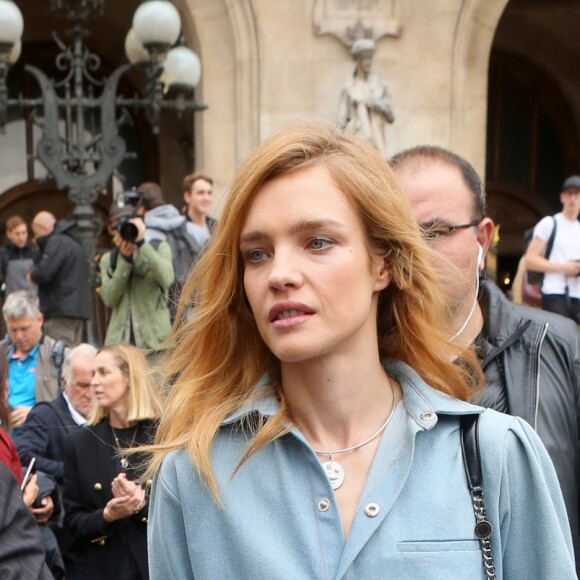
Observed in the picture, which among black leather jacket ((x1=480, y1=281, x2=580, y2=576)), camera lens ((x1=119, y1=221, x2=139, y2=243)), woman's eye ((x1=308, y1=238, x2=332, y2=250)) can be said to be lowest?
camera lens ((x1=119, y1=221, x2=139, y2=243))

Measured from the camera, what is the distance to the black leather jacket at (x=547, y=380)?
300 cm

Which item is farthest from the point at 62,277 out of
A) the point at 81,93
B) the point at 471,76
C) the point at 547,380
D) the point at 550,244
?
the point at 547,380

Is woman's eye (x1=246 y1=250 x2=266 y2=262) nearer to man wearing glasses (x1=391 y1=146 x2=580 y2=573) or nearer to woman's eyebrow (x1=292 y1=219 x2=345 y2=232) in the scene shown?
woman's eyebrow (x1=292 y1=219 x2=345 y2=232)

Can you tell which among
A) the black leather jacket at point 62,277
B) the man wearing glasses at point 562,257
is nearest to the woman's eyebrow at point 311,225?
the black leather jacket at point 62,277

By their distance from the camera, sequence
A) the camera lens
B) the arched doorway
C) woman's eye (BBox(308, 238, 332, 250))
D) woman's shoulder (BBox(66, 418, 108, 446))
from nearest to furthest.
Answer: woman's eye (BBox(308, 238, 332, 250)), woman's shoulder (BBox(66, 418, 108, 446)), the camera lens, the arched doorway

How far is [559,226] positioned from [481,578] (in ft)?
29.9

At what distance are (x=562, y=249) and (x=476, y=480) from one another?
886cm

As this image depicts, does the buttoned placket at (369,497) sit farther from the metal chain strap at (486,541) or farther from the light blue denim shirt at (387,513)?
the metal chain strap at (486,541)

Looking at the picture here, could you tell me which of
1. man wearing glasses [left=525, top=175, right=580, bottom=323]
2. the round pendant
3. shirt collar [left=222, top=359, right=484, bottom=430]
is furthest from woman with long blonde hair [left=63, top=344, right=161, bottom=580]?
man wearing glasses [left=525, top=175, right=580, bottom=323]

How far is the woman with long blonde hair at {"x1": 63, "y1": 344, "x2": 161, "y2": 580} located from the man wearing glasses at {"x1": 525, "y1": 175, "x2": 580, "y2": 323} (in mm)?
5711

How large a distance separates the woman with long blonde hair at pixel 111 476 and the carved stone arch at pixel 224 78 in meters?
8.90

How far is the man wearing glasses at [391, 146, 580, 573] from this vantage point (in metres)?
3.02

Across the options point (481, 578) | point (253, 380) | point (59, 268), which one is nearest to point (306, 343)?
point (253, 380)

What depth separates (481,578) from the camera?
1919mm
